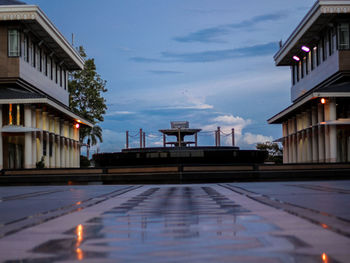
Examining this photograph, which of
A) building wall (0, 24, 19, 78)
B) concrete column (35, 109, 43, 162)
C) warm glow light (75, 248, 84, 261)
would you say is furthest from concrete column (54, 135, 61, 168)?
warm glow light (75, 248, 84, 261)

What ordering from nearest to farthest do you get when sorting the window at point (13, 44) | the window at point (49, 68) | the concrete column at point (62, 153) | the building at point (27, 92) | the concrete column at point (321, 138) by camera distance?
the building at point (27, 92), the window at point (13, 44), the concrete column at point (321, 138), the concrete column at point (62, 153), the window at point (49, 68)

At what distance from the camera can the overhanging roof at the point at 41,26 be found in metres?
38.0

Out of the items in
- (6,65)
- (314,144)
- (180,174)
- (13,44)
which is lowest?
(180,174)

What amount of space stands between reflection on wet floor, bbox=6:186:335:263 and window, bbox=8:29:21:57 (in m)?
34.3

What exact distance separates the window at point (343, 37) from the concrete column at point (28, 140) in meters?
24.8

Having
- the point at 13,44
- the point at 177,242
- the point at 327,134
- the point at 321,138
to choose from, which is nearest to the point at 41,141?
the point at 13,44

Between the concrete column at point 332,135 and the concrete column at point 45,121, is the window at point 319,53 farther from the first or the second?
the concrete column at point 45,121

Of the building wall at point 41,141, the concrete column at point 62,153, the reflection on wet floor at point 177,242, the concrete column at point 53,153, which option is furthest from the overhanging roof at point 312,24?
the reflection on wet floor at point 177,242

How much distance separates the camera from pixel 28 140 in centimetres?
3734

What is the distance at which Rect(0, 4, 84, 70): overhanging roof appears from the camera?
3797 cm

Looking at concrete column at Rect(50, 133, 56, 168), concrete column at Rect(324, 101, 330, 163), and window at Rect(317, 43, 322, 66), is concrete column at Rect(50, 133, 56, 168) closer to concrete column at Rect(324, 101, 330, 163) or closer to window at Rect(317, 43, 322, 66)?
concrete column at Rect(324, 101, 330, 163)

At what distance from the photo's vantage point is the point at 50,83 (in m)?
49.6

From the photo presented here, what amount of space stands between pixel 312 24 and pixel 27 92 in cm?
2414

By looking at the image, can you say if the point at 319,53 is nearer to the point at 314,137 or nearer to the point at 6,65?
the point at 314,137
